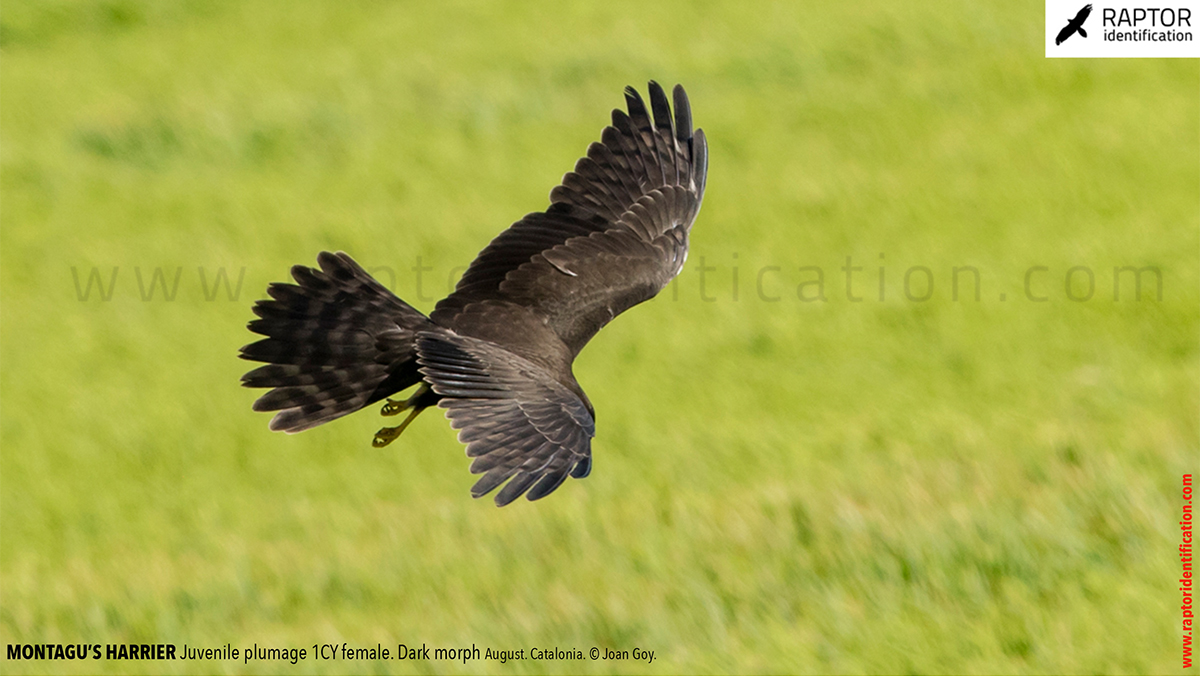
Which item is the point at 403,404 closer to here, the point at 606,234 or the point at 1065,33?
the point at 606,234

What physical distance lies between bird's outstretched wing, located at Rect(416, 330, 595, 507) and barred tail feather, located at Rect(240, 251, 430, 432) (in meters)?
0.26

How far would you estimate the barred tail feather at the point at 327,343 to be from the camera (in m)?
5.56

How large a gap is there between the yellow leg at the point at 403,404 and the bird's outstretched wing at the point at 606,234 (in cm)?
36

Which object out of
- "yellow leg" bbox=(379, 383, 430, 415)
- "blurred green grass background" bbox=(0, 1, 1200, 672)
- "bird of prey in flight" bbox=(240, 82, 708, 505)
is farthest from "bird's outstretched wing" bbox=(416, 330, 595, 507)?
"blurred green grass background" bbox=(0, 1, 1200, 672)

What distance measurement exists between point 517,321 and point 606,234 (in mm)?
843

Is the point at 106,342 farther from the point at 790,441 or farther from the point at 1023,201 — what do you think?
the point at 1023,201

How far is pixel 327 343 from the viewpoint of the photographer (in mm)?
5621

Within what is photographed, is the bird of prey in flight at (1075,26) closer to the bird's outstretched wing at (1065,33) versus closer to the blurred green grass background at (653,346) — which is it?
the bird's outstretched wing at (1065,33)

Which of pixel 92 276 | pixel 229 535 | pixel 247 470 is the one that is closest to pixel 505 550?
pixel 229 535

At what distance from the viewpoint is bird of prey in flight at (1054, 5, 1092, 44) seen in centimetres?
1802

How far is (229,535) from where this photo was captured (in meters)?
9.72

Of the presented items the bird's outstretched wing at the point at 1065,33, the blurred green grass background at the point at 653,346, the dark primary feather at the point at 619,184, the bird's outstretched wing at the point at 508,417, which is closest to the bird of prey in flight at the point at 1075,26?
the bird's outstretched wing at the point at 1065,33

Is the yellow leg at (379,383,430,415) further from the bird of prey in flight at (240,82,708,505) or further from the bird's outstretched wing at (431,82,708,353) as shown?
the bird's outstretched wing at (431,82,708,353)

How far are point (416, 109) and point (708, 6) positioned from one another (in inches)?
201
